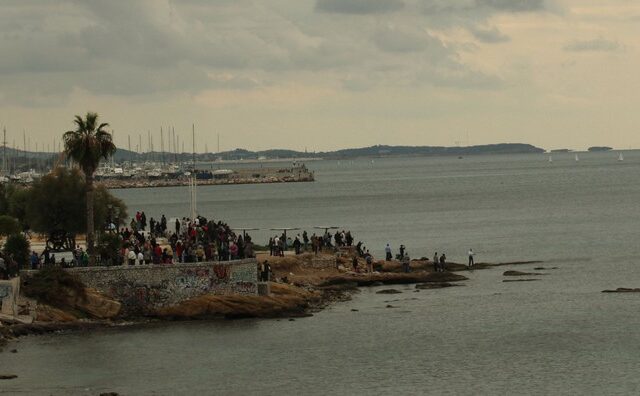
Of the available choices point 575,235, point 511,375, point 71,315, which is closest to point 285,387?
point 511,375

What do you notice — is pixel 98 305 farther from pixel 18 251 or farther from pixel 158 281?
pixel 18 251

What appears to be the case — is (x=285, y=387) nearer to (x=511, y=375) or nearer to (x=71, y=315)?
(x=511, y=375)

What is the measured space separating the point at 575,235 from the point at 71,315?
59.2m

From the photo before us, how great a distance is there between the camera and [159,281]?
166 ft

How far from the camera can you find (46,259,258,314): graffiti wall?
164ft

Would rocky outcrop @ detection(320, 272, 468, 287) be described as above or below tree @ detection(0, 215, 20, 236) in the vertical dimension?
below

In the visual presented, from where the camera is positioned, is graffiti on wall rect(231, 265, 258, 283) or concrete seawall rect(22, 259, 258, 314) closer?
concrete seawall rect(22, 259, 258, 314)

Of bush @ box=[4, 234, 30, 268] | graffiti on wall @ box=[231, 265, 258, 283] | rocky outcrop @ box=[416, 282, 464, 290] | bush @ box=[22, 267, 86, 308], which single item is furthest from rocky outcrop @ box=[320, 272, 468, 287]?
bush @ box=[22, 267, 86, 308]

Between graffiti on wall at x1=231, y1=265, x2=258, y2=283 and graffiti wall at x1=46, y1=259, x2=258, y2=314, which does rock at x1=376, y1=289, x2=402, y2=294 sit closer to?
graffiti on wall at x1=231, y1=265, x2=258, y2=283

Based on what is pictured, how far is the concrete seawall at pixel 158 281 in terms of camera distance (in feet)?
164

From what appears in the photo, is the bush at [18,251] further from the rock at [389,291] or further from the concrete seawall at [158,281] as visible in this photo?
the rock at [389,291]

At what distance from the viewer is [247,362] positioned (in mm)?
44188

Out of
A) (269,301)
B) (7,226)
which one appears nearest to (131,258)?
(269,301)

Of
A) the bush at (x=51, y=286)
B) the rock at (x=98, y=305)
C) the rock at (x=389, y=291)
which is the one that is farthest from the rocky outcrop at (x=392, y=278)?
the bush at (x=51, y=286)
